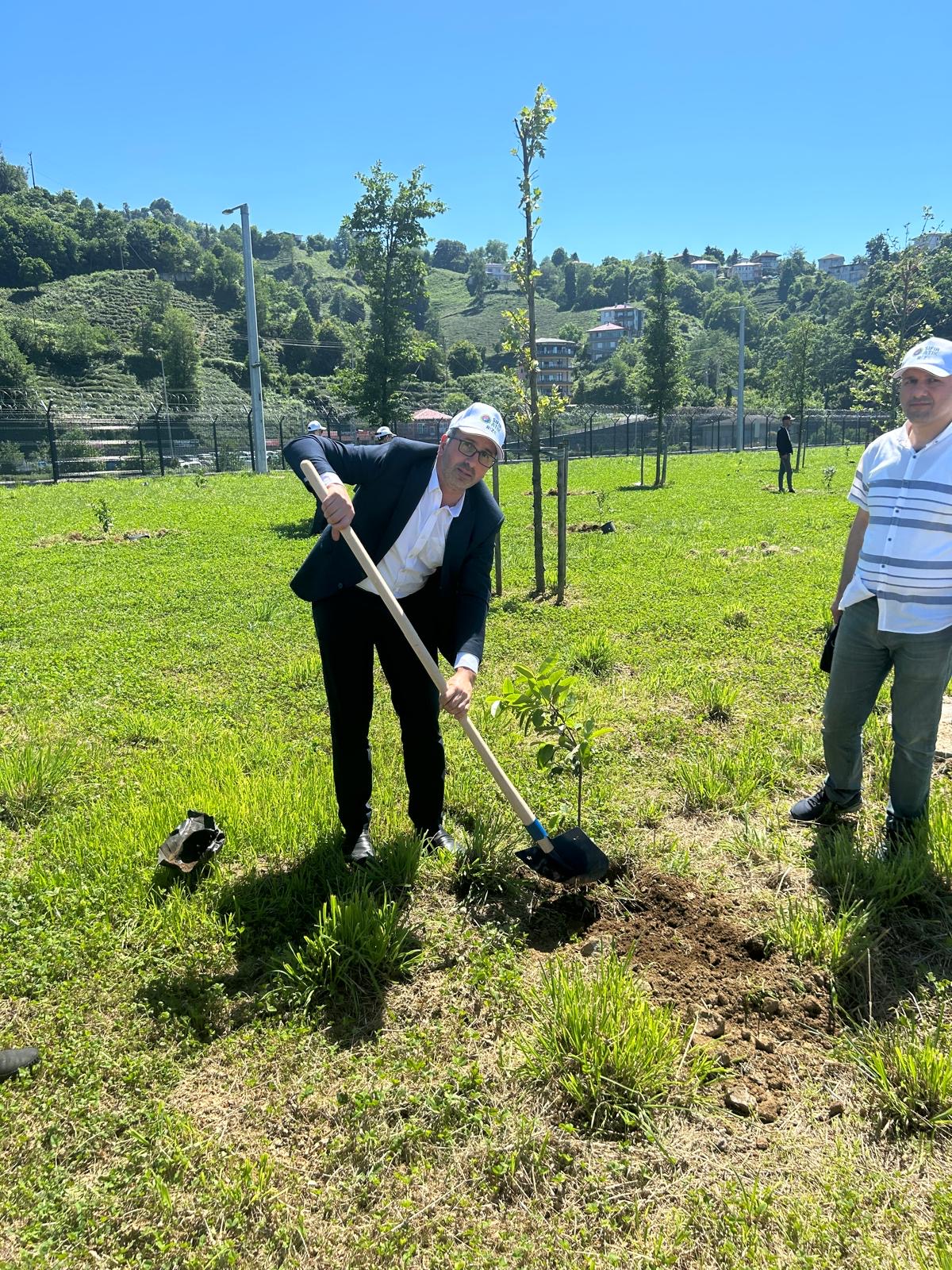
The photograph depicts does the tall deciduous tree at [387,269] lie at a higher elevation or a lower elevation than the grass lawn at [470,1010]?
higher

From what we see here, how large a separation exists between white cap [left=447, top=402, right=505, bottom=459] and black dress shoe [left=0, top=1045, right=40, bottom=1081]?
253 centimetres

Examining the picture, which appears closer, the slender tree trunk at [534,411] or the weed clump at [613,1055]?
the weed clump at [613,1055]

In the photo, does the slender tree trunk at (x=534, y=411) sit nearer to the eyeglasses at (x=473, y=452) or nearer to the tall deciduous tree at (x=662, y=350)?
the eyeglasses at (x=473, y=452)

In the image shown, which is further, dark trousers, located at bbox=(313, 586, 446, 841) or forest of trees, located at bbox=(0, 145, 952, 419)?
forest of trees, located at bbox=(0, 145, 952, 419)

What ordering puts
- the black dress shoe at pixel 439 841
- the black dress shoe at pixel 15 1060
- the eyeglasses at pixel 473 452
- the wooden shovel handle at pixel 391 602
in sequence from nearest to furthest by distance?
1. the black dress shoe at pixel 15 1060
2. the wooden shovel handle at pixel 391 602
3. the eyeglasses at pixel 473 452
4. the black dress shoe at pixel 439 841

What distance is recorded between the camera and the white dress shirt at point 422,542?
9.88ft

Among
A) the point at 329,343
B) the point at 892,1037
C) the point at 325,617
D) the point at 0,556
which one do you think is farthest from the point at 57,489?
the point at 329,343

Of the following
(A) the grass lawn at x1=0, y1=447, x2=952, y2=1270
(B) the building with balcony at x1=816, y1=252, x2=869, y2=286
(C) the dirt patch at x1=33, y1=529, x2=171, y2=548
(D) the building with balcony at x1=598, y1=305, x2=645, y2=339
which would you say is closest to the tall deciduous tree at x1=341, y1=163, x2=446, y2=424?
(C) the dirt patch at x1=33, y1=529, x2=171, y2=548

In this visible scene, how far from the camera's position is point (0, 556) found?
10.7 m

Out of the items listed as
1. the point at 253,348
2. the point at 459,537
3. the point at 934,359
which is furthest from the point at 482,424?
the point at 253,348

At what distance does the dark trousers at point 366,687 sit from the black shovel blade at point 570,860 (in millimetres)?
632

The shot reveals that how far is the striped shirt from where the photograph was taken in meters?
2.91

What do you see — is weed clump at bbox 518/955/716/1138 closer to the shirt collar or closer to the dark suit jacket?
the dark suit jacket

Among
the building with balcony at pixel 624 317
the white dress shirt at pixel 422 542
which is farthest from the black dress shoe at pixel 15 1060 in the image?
the building with balcony at pixel 624 317
